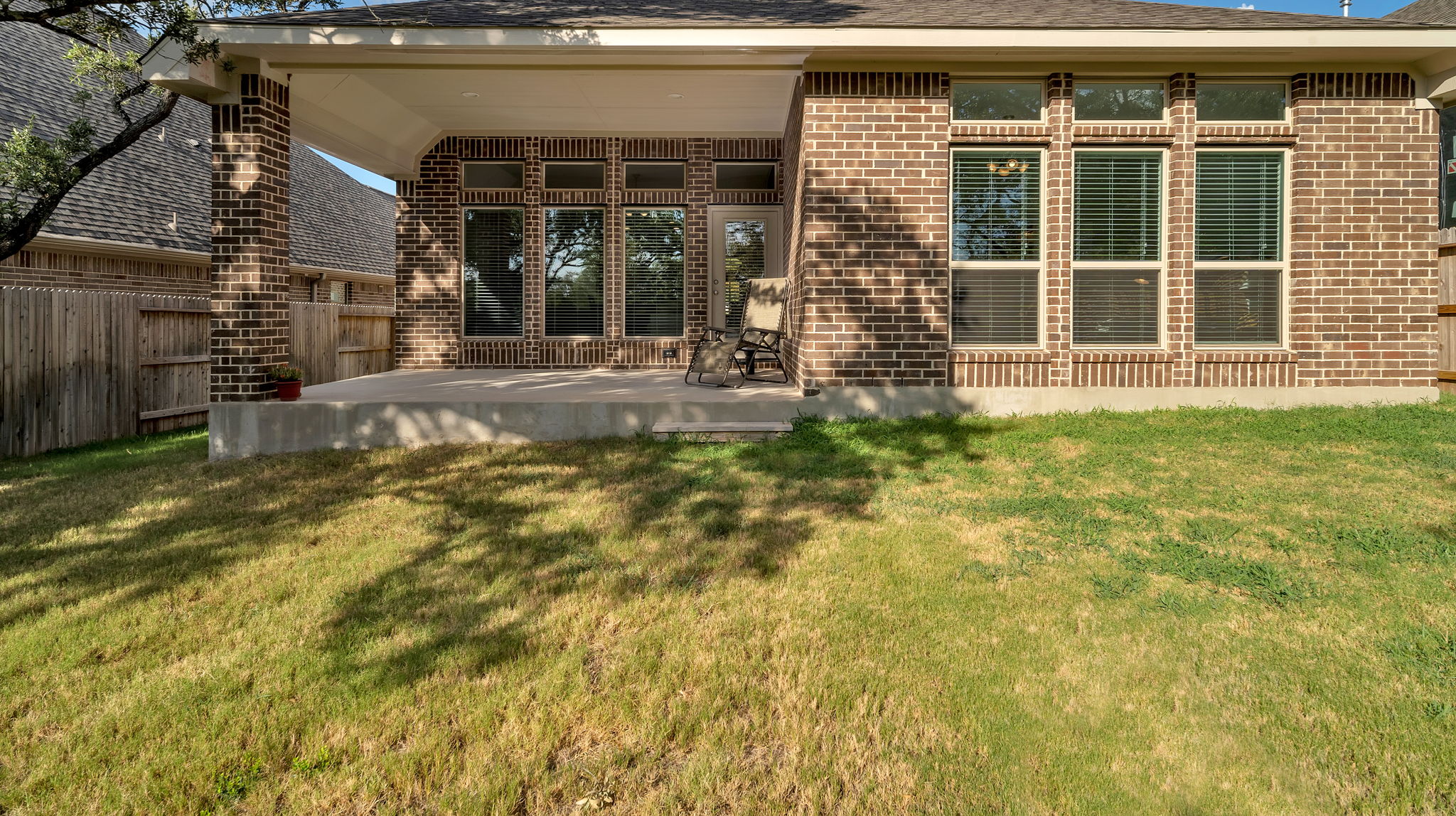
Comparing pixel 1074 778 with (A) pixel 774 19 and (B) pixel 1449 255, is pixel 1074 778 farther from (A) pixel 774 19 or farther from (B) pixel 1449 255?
(B) pixel 1449 255

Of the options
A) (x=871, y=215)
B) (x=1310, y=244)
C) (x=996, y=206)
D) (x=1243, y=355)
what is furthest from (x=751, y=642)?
(x=1310, y=244)

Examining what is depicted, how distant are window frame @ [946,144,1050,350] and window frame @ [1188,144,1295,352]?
1.31 meters

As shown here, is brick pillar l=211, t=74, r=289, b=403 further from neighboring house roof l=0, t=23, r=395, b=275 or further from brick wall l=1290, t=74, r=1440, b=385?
brick wall l=1290, t=74, r=1440, b=385

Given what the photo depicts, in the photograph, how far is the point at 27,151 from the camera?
695 cm

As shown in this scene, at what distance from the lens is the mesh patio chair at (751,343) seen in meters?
7.88

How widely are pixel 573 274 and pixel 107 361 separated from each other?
17.4ft

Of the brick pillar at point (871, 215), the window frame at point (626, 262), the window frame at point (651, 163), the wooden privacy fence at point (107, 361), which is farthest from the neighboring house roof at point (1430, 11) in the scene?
the wooden privacy fence at point (107, 361)

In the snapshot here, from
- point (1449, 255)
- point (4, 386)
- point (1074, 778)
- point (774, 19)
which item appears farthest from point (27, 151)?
point (1449, 255)

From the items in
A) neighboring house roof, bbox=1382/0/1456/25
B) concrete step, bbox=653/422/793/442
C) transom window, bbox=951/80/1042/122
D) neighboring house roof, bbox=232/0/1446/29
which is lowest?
concrete step, bbox=653/422/793/442

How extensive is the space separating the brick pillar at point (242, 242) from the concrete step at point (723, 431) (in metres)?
3.54

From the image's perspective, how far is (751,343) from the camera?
7.85 metres

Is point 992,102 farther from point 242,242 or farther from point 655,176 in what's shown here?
point 242,242

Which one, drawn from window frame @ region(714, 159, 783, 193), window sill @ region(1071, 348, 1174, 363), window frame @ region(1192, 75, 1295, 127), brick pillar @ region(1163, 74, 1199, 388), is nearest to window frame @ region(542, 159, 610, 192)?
window frame @ region(714, 159, 783, 193)

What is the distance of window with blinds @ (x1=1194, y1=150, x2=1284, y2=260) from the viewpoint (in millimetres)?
6836
